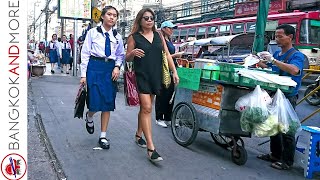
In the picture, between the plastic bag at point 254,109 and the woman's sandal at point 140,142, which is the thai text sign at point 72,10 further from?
the plastic bag at point 254,109

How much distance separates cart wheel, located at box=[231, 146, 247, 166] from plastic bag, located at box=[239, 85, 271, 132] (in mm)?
426

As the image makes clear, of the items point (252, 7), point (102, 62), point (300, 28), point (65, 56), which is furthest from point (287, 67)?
point (252, 7)

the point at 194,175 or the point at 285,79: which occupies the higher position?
the point at 285,79

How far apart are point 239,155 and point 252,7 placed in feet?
56.0

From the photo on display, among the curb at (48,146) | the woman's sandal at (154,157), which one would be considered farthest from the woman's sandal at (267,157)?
the curb at (48,146)

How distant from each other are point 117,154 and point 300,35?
1260 cm

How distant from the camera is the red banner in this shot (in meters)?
19.7

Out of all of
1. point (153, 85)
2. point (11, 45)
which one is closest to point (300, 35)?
point (153, 85)

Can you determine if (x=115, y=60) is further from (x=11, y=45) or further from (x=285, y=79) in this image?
(x=11, y=45)

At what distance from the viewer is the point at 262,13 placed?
7.38 metres

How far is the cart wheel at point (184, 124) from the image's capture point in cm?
475

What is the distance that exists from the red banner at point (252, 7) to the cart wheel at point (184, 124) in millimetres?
15753

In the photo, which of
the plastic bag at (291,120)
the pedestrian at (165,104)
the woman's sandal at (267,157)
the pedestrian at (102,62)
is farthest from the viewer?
the pedestrian at (165,104)

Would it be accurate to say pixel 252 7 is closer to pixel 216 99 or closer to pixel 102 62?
pixel 216 99
